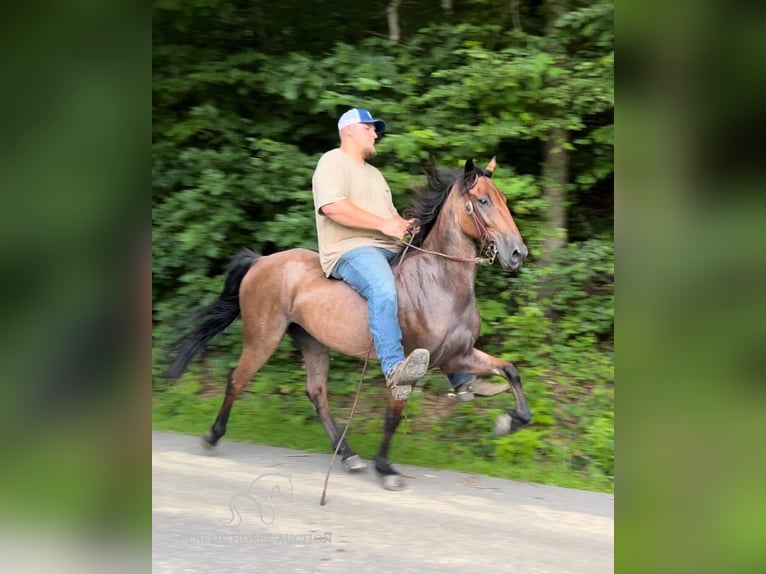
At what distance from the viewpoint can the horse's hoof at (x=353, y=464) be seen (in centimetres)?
493

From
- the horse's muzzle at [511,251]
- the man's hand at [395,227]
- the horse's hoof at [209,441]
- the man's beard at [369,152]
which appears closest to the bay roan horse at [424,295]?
the horse's muzzle at [511,251]

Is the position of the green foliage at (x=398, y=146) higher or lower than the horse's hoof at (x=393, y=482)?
higher

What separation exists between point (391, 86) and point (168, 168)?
1.63 m

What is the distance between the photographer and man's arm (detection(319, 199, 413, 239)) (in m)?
4.75

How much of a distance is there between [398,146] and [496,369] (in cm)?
158

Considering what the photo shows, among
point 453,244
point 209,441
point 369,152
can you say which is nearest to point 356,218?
point 369,152

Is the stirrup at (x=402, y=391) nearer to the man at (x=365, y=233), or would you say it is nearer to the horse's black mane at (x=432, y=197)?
the man at (x=365, y=233)

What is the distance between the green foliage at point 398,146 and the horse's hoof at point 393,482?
234 mm

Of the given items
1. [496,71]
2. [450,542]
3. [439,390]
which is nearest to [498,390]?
[439,390]

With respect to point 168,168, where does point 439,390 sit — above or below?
below

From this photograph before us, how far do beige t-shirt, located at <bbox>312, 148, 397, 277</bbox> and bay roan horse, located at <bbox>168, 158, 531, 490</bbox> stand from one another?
16 centimetres

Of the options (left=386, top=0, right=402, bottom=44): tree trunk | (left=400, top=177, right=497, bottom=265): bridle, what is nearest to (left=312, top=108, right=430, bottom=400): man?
(left=400, top=177, right=497, bottom=265): bridle

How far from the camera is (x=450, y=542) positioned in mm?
4375
